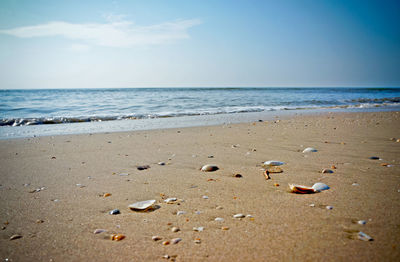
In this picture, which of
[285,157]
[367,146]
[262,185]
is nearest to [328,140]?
[367,146]

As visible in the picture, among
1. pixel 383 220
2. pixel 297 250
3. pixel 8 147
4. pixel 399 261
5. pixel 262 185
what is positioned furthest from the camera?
pixel 8 147

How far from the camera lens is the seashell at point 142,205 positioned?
2.05m

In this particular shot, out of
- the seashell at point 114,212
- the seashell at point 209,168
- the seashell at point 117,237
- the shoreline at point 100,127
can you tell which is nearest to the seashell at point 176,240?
the seashell at point 117,237

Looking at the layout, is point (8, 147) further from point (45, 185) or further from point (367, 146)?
point (367, 146)

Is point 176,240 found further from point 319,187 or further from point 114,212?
→ point 319,187

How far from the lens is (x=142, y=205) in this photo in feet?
6.82

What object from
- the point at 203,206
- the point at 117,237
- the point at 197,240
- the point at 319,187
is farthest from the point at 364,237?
the point at 117,237

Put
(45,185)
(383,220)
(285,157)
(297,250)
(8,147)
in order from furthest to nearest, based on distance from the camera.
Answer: (8,147) → (285,157) → (45,185) → (383,220) → (297,250)

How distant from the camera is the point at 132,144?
16.6ft

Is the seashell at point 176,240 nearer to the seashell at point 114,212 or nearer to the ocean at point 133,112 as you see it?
the seashell at point 114,212

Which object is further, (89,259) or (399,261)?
(89,259)

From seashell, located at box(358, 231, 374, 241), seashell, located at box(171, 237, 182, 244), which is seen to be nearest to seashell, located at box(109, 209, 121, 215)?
seashell, located at box(171, 237, 182, 244)

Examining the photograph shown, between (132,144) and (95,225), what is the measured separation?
3310 millimetres

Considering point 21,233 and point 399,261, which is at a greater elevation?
point 399,261
